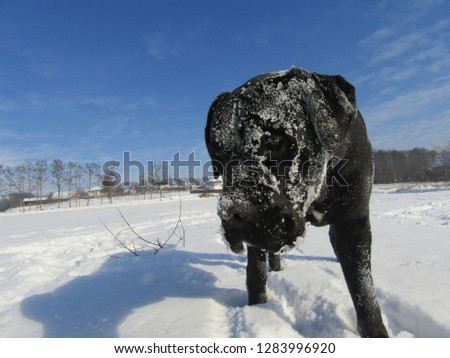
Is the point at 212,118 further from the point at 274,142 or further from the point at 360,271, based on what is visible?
the point at 360,271

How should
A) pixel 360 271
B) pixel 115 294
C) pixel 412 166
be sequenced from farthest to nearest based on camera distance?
pixel 412 166
pixel 115 294
pixel 360 271

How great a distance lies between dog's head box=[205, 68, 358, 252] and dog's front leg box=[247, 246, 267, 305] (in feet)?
3.48

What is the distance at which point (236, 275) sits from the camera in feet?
12.9

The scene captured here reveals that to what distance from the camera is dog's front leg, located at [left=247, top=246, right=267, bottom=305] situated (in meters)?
2.85

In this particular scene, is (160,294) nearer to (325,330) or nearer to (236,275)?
(236,275)

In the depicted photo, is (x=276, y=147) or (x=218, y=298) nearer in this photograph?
(x=276, y=147)

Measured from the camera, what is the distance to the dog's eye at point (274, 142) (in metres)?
1.83

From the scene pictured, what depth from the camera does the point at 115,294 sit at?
10.8ft

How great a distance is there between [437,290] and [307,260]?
1749 mm

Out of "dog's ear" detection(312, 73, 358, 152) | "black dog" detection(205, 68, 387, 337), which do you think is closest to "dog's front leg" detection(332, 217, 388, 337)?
"black dog" detection(205, 68, 387, 337)

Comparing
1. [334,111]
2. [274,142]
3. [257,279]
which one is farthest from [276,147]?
[257,279]

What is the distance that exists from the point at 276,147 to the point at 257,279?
4.82 ft

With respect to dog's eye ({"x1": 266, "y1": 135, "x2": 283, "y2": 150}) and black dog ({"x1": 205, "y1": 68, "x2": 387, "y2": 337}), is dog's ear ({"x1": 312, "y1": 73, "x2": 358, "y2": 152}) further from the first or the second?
dog's eye ({"x1": 266, "y1": 135, "x2": 283, "y2": 150})

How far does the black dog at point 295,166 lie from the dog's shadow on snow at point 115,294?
1283 millimetres
